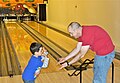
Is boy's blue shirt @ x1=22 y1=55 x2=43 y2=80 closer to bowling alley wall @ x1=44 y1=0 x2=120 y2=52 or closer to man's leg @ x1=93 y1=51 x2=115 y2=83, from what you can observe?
man's leg @ x1=93 y1=51 x2=115 y2=83

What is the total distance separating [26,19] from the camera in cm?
2122

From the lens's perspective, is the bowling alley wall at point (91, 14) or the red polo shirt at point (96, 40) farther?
the bowling alley wall at point (91, 14)

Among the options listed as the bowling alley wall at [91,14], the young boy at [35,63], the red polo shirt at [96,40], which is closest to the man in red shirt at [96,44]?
the red polo shirt at [96,40]

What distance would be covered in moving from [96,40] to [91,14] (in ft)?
23.0

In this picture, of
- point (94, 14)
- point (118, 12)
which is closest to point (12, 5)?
point (94, 14)

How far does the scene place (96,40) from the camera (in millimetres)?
3230

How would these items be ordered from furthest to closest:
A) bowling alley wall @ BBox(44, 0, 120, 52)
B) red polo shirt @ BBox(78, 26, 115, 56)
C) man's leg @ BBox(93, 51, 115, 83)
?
1. bowling alley wall @ BBox(44, 0, 120, 52)
2. man's leg @ BBox(93, 51, 115, 83)
3. red polo shirt @ BBox(78, 26, 115, 56)

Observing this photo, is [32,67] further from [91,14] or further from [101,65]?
[91,14]

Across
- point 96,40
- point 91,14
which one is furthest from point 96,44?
point 91,14

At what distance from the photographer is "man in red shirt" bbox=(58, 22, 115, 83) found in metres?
3.15

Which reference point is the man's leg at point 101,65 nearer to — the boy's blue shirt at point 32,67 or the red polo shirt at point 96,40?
the red polo shirt at point 96,40

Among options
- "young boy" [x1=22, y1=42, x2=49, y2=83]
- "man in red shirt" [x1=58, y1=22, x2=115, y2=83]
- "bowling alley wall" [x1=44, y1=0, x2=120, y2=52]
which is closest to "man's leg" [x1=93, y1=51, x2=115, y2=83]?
"man in red shirt" [x1=58, y1=22, x2=115, y2=83]

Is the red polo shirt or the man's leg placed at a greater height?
the red polo shirt

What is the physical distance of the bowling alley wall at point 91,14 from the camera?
8.02 m
